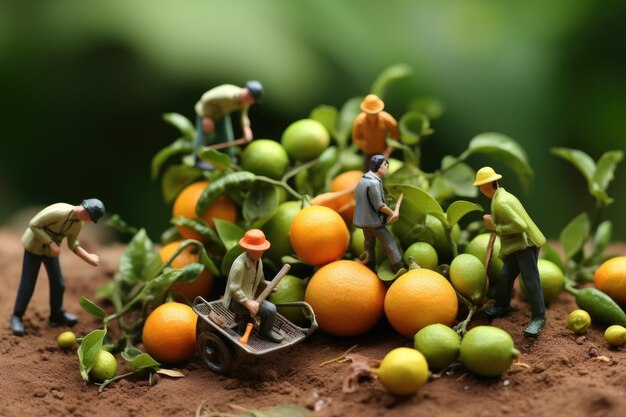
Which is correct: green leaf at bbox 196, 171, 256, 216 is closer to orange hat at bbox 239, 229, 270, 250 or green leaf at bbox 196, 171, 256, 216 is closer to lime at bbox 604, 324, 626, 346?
orange hat at bbox 239, 229, 270, 250

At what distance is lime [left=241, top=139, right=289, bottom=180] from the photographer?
91.0 inches

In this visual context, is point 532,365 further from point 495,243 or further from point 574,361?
point 495,243

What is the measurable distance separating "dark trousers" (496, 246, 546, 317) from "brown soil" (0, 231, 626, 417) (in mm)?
70

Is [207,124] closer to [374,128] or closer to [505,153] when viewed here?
[374,128]

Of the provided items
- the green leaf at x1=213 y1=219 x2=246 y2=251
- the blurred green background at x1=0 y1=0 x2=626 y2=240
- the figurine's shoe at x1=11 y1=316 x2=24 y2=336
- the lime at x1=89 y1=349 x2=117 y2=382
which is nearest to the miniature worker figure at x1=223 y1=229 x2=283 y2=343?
the green leaf at x1=213 y1=219 x2=246 y2=251

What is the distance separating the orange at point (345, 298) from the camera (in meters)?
1.99

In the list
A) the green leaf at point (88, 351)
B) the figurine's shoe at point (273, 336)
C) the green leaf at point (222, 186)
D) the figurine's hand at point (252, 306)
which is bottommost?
the green leaf at point (88, 351)

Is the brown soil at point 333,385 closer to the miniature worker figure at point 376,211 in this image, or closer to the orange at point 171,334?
the orange at point 171,334

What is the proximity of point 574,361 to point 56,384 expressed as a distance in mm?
1292

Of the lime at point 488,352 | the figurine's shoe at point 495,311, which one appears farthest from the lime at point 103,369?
the figurine's shoe at point 495,311

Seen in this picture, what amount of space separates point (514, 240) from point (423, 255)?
0.79 ft

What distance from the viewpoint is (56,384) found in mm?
1994

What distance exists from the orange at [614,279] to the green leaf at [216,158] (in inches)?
43.5

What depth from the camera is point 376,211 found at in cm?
200
